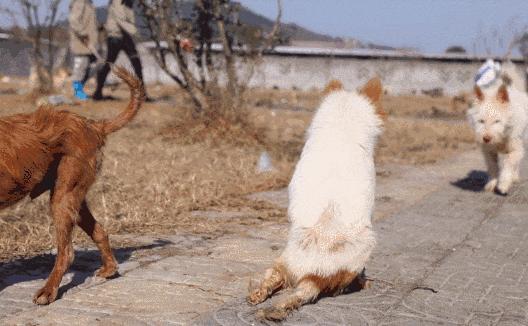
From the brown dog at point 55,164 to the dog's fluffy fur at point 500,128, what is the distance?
5.87 m

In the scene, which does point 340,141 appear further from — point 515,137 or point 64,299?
point 515,137

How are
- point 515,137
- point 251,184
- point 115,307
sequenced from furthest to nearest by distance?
1. point 515,137
2. point 251,184
3. point 115,307

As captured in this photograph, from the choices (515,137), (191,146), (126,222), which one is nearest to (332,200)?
(126,222)

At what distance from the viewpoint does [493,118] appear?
9.01 m

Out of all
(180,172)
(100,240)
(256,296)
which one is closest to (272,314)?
(256,296)

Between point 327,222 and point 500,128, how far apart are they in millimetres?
5496

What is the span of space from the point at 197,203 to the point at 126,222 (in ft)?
3.90

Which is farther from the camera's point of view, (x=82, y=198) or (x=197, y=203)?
(x=197, y=203)

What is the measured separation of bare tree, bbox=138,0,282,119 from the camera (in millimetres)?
11203

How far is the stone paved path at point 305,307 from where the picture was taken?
13.4 feet

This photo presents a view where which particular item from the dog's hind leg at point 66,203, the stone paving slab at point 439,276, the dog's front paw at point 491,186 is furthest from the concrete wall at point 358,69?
the dog's hind leg at point 66,203

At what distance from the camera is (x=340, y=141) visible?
4633 mm

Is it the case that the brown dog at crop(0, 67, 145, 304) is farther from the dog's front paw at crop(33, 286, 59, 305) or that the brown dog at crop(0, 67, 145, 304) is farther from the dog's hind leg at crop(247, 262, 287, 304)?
the dog's hind leg at crop(247, 262, 287, 304)

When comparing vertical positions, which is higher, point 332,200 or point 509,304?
point 332,200
